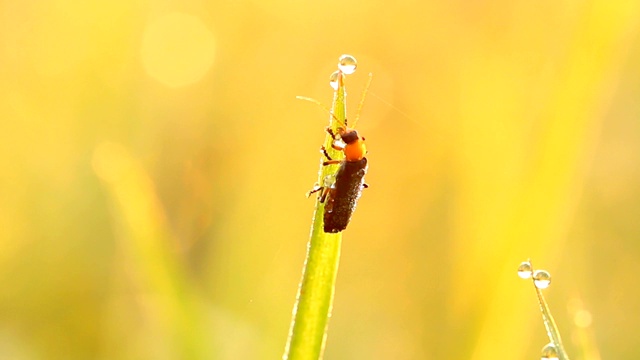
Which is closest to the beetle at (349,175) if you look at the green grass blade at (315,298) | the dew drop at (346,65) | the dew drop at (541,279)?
the dew drop at (346,65)

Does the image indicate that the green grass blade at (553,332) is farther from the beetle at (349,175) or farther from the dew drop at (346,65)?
the beetle at (349,175)

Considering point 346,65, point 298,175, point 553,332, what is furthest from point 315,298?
point 298,175

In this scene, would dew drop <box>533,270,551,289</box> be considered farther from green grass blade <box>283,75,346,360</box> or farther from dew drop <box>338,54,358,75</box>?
dew drop <box>338,54,358,75</box>

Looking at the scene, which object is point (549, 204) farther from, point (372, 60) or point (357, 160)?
point (372, 60)

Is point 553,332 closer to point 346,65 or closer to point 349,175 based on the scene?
point 346,65

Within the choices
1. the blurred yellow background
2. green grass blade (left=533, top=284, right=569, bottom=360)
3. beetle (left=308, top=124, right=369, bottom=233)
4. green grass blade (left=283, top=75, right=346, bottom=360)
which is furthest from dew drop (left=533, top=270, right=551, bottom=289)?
beetle (left=308, top=124, right=369, bottom=233)

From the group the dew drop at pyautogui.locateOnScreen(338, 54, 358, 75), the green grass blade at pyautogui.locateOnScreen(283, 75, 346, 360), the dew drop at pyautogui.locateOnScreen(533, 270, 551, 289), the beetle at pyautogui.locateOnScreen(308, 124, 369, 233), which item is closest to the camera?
the green grass blade at pyautogui.locateOnScreen(283, 75, 346, 360)

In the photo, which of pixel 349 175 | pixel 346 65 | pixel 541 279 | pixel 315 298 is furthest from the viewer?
pixel 349 175
